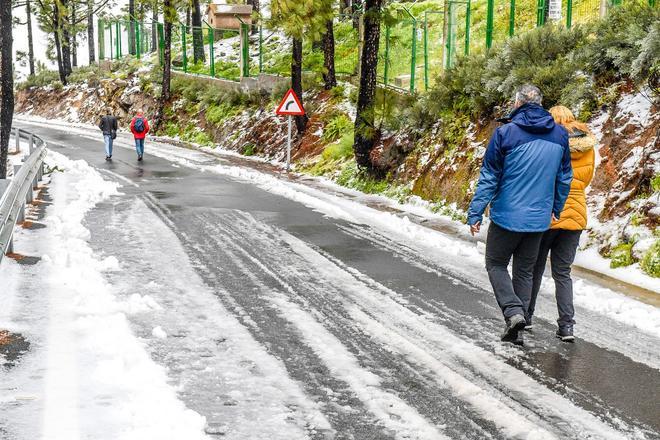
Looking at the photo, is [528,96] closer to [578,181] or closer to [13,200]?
[578,181]

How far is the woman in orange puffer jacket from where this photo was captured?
627 cm

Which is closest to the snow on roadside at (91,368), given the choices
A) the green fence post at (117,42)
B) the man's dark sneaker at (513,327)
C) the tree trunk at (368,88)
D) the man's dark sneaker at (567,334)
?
the man's dark sneaker at (513,327)

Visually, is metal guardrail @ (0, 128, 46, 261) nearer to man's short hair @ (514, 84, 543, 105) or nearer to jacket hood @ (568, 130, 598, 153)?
man's short hair @ (514, 84, 543, 105)

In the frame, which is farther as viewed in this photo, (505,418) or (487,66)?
(487,66)

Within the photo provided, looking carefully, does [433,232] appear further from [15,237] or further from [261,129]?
[261,129]

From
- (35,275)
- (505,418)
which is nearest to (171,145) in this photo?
(35,275)

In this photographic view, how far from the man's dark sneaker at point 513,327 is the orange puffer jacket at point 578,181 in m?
0.94

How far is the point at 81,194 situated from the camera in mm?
14258

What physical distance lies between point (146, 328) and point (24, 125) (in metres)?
41.6

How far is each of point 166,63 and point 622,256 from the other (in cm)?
3096

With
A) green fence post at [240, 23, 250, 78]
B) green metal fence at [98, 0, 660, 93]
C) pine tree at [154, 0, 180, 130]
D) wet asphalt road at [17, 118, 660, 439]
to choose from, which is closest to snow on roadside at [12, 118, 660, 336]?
wet asphalt road at [17, 118, 660, 439]

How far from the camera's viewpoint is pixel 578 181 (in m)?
6.37

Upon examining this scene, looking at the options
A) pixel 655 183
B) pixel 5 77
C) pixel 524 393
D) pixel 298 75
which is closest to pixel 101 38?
pixel 298 75

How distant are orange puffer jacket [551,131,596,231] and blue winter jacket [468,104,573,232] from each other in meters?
0.30
